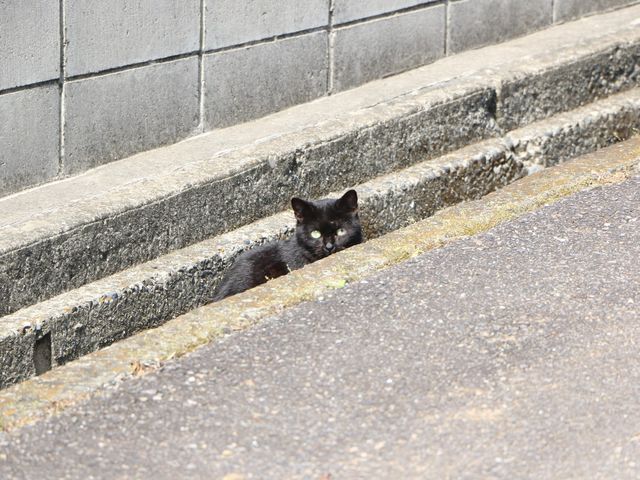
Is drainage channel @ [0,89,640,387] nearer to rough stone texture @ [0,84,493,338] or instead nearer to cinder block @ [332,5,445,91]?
rough stone texture @ [0,84,493,338]

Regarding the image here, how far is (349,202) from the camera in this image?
5.24m

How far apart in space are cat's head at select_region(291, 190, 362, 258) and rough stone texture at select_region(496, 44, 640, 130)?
1.42 meters

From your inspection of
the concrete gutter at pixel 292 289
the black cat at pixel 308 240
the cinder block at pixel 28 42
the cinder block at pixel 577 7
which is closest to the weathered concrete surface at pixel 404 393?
the concrete gutter at pixel 292 289

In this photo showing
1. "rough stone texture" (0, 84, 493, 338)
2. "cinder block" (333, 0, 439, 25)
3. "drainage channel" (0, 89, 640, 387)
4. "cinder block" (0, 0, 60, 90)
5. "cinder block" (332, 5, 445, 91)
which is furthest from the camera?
"cinder block" (332, 5, 445, 91)

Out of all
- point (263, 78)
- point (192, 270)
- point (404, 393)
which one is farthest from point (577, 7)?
point (404, 393)

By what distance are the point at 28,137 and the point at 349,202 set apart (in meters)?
1.48

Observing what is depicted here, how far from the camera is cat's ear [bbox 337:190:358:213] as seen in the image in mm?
5184

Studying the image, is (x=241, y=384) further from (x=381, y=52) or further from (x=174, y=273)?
(x=381, y=52)

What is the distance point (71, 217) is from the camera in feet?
14.7

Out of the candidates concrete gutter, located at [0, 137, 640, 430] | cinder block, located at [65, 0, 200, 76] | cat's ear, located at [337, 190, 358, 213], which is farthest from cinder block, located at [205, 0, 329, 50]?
concrete gutter, located at [0, 137, 640, 430]

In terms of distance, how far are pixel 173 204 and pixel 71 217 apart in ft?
1.63

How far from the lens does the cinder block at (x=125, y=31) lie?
193 inches

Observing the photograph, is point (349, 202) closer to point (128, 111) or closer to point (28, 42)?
point (128, 111)

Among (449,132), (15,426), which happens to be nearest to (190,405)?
(15,426)
